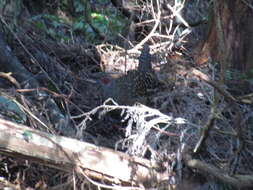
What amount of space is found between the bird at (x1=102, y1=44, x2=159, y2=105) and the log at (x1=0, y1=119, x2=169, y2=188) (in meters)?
1.55

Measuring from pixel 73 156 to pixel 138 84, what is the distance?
1.85 meters

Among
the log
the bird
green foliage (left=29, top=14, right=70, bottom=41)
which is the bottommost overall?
the log

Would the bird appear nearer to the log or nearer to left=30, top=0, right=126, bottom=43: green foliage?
the log

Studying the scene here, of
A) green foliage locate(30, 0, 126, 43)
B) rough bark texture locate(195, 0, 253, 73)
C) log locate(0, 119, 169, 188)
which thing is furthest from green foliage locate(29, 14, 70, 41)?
log locate(0, 119, 169, 188)

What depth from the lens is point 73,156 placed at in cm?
382

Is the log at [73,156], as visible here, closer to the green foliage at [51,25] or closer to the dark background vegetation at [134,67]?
the dark background vegetation at [134,67]

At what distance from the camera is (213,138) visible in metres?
4.36

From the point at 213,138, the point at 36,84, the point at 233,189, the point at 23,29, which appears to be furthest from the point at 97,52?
the point at 233,189

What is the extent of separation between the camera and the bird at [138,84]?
5383 mm

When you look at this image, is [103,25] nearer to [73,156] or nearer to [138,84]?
[138,84]

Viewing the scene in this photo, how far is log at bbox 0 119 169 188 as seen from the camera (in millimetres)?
3777

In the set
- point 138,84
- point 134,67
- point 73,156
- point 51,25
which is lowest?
point 73,156

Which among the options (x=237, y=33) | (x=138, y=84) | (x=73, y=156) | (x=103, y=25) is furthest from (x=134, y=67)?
(x=73, y=156)

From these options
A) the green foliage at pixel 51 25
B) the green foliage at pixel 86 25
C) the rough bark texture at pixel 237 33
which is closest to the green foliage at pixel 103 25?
the green foliage at pixel 86 25
